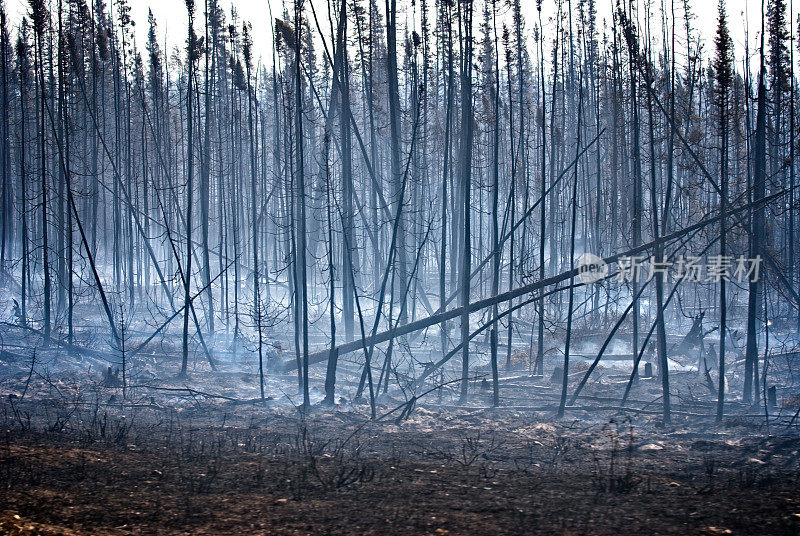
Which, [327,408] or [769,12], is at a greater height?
[769,12]

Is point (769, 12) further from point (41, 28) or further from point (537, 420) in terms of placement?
point (41, 28)

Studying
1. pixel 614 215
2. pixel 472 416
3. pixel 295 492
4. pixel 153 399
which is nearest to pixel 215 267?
pixel 614 215

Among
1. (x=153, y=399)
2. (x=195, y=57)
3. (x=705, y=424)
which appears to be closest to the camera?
(x=705, y=424)

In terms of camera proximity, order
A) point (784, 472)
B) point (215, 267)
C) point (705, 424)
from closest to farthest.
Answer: point (784, 472) < point (705, 424) < point (215, 267)

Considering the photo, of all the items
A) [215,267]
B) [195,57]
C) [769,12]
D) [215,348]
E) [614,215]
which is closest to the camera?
[769,12]

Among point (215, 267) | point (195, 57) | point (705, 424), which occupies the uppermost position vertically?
point (195, 57)

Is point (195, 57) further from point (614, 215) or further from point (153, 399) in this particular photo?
point (614, 215)

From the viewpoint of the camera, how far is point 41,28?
12500 millimetres

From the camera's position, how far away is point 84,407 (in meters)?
10.0

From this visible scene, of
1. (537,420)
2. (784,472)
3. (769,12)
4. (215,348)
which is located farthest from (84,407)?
(769,12)

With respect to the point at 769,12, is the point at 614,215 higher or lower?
lower

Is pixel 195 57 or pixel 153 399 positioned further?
pixel 195 57

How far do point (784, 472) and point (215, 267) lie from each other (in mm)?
30775

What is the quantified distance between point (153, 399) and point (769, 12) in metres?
13.0
